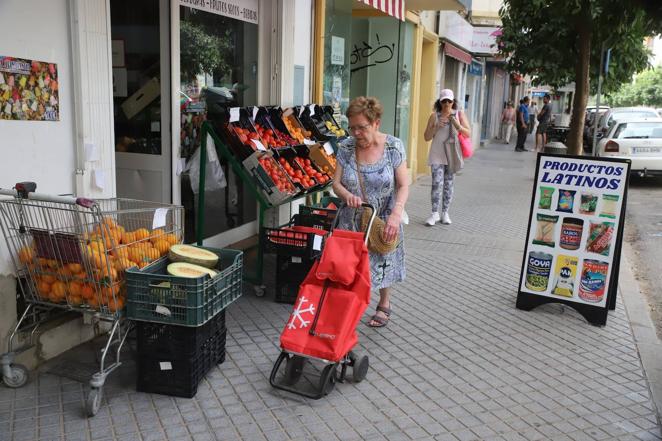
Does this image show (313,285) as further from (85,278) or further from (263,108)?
(263,108)

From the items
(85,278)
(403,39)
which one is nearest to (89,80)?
(85,278)

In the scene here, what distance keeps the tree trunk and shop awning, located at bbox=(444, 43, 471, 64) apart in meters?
4.78

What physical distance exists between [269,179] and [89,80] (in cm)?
176

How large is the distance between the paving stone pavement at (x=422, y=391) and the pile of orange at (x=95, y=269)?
0.60 meters

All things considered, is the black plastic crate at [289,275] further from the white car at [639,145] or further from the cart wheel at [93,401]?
the white car at [639,145]

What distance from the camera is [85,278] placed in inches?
140

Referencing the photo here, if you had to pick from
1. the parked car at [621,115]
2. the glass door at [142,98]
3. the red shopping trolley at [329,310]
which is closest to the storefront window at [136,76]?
the glass door at [142,98]

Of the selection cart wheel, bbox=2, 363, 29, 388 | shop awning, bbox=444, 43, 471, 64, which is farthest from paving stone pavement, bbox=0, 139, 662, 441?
shop awning, bbox=444, 43, 471, 64

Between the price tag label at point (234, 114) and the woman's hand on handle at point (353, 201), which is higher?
the price tag label at point (234, 114)

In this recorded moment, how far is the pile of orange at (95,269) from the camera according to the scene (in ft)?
11.5

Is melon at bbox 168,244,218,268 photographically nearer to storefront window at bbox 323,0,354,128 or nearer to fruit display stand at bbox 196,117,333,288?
fruit display stand at bbox 196,117,333,288

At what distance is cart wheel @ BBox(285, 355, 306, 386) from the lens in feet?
12.7

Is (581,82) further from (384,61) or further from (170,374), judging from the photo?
(170,374)

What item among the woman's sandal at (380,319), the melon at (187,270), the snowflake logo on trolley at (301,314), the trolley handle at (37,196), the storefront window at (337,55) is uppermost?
the storefront window at (337,55)
